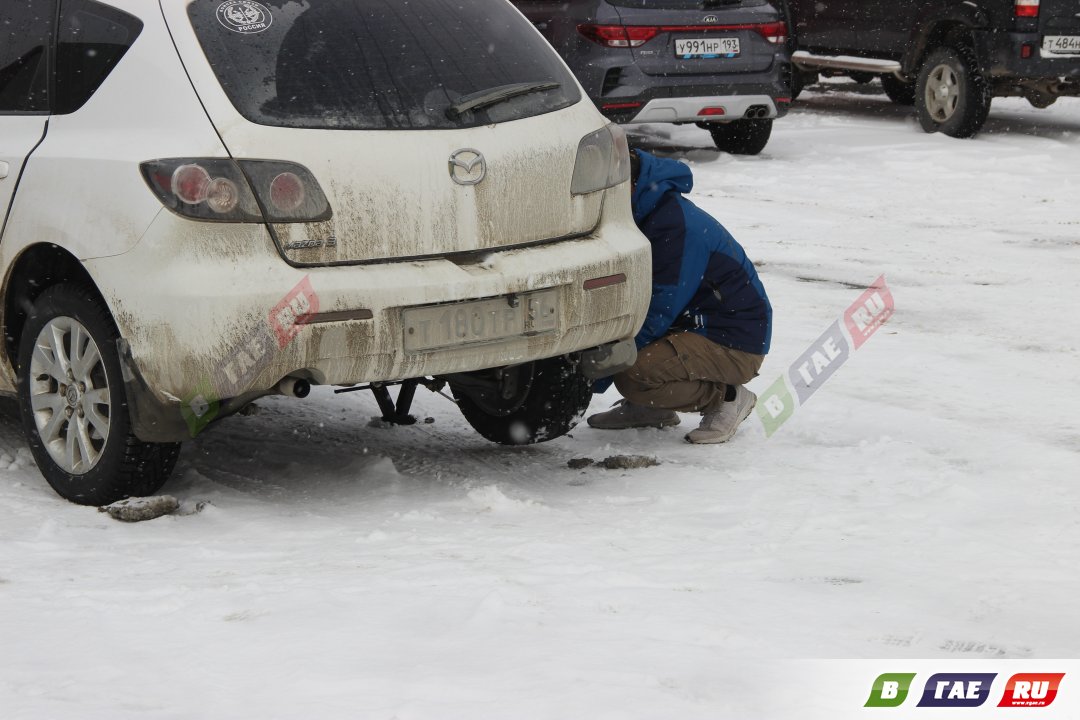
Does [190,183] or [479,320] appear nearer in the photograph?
[190,183]

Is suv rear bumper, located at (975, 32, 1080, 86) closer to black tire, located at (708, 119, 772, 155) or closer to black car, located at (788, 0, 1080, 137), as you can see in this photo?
black car, located at (788, 0, 1080, 137)

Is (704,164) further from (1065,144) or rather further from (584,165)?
(584,165)

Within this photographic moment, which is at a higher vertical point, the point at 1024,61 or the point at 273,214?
the point at 273,214

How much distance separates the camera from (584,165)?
461cm

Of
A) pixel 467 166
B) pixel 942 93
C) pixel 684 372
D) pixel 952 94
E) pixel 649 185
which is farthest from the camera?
pixel 942 93

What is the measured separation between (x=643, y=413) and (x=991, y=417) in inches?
49.3

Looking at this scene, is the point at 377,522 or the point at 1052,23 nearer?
the point at 377,522

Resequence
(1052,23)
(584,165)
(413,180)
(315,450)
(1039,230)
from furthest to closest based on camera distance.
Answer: (1052,23)
(1039,230)
(315,450)
(584,165)
(413,180)

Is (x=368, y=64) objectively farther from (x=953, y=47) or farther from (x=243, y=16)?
(x=953, y=47)

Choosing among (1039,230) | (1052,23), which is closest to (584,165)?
(1039,230)

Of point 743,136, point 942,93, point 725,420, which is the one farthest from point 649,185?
point 942,93

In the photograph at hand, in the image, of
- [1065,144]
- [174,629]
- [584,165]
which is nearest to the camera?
[174,629]

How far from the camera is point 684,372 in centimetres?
536

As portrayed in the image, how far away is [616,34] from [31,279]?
24.7ft
